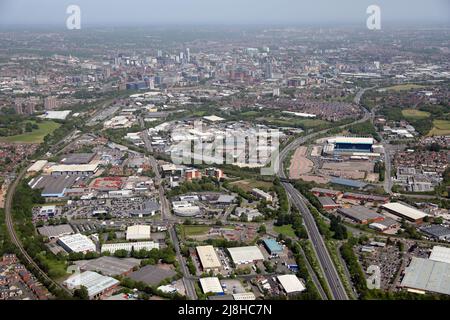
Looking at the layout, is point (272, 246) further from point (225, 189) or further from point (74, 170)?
point (74, 170)

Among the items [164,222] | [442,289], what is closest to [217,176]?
[164,222]

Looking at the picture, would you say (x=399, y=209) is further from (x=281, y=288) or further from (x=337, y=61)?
(x=337, y=61)

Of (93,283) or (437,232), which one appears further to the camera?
(437,232)

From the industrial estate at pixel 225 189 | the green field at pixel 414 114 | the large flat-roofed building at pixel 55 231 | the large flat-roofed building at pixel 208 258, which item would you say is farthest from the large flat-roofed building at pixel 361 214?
the green field at pixel 414 114

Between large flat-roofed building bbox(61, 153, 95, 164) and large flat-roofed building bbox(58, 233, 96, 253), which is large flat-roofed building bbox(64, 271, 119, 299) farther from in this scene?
large flat-roofed building bbox(61, 153, 95, 164)

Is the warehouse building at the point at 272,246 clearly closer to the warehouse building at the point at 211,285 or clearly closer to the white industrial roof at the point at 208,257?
the white industrial roof at the point at 208,257

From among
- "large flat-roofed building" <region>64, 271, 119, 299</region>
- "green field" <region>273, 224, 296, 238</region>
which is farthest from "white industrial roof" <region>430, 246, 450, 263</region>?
"large flat-roofed building" <region>64, 271, 119, 299</region>

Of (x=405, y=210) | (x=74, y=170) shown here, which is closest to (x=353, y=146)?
(x=405, y=210)
